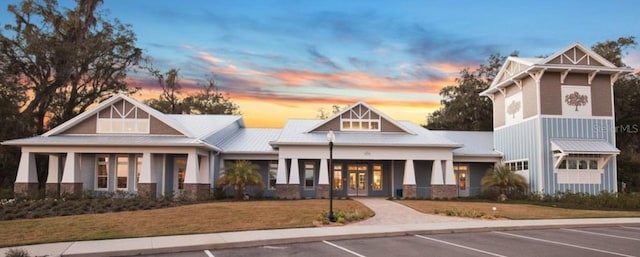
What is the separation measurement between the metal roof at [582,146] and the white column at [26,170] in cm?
2909

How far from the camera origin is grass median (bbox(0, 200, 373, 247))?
49.5 ft

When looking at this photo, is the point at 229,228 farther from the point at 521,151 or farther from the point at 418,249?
the point at 521,151

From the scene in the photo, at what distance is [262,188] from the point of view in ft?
104

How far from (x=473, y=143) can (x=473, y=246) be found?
24310 mm

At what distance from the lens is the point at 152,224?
17.3 metres

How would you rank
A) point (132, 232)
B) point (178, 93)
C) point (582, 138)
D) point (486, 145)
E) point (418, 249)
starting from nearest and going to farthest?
point (418, 249)
point (132, 232)
point (582, 138)
point (486, 145)
point (178, 93)

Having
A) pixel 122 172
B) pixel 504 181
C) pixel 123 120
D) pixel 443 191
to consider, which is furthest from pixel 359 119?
pixel 122 172

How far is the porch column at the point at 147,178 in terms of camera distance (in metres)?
28.8

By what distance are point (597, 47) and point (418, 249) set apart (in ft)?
113

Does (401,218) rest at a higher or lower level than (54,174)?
lower

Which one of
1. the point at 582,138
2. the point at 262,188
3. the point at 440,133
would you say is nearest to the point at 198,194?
the point at 262,188

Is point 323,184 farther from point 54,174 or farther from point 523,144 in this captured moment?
point 54,174

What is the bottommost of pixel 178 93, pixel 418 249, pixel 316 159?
pixel 418 249

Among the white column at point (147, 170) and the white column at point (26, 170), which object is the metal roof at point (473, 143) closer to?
the white column at point (147, 170)
